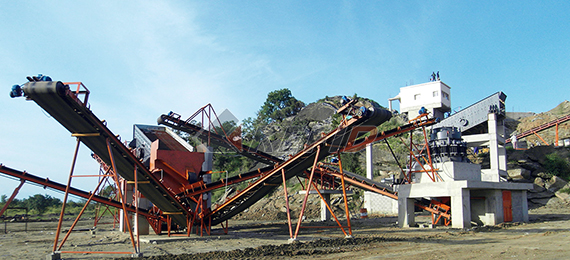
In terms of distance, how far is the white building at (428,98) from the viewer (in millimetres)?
52188

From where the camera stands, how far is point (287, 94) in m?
90.8

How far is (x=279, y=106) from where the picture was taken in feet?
292

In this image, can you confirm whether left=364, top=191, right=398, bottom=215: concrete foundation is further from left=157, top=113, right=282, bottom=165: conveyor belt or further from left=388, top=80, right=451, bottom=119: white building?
left=388, top=80, right=451, bottom=119: white building

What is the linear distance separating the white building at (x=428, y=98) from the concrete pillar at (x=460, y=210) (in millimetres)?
33327

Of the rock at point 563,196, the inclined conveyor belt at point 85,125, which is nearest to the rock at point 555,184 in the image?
the rock at point 563,196

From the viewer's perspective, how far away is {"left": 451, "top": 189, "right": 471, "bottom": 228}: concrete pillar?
20.5 m

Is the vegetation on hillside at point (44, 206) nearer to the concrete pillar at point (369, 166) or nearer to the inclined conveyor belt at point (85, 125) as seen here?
the concrete pillar at point (369, 166)

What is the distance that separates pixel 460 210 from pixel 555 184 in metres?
20.1

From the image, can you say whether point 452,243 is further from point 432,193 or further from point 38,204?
point 38,204

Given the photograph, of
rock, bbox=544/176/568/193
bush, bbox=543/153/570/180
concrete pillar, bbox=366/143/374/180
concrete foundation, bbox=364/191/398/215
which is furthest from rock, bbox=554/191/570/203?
concrete pillar, bbox=366/143/374/180

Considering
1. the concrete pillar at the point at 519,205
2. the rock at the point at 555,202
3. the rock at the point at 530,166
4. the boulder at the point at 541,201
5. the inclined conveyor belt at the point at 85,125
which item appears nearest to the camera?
the inclined conveyor belt at the point at 85,125

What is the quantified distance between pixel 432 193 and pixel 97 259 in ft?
57.2

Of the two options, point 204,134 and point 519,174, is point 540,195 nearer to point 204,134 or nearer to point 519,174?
point 519,174

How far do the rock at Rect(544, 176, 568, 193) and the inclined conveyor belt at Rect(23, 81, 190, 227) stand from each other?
111ft
